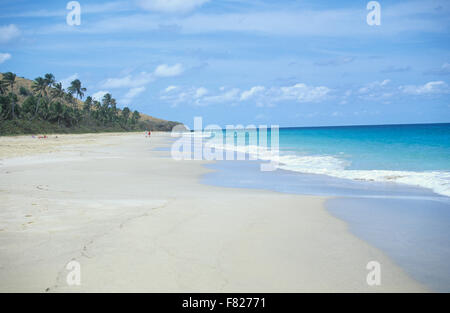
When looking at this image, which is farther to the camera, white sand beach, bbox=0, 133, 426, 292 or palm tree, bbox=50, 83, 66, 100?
palm tree, bbox=50, 83, 66, 100

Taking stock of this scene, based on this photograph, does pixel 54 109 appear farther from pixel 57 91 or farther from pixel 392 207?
pixel 392 207

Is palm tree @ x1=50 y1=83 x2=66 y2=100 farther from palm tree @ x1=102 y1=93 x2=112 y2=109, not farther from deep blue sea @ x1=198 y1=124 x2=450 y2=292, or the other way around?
deep blue sea @ x1=198 y1=124 x2=450 y2=292

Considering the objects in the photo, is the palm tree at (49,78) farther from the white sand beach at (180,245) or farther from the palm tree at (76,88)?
the white sand beach at (180,245)

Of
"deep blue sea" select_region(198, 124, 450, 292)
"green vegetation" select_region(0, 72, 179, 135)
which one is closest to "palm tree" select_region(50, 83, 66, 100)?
"green vegetation" select_region(0, 72, 179, 135)

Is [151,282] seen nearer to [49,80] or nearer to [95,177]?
[95,177]

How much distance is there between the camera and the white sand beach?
3.97 meters

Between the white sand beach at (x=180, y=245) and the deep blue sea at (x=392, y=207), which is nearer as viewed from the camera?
the white sand beach at (x=180, y=245)

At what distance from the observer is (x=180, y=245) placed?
17.1 feet

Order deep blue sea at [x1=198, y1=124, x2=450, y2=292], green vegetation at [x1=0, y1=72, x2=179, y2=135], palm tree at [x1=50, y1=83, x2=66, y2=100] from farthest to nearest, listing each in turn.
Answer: palm tree at [x1=50, y1=83, x2=66, y2=100]
green vegetation at [x1=0, y1=72, x2=179, y2=135]
deep blue sea at [x1=198, y1=124, x2=450, y2=292]

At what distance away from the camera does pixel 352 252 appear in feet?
16.8

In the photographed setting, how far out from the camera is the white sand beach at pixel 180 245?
397 cm

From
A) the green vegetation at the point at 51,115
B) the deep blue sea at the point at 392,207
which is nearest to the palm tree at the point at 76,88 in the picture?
the green vegetation at the point at 51,115

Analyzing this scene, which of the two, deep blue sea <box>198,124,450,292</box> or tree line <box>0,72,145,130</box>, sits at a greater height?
tree line <box>0,72,145,130</box>
